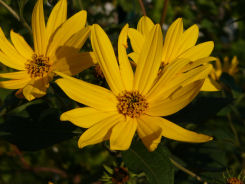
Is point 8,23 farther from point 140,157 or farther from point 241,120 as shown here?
point 241,120

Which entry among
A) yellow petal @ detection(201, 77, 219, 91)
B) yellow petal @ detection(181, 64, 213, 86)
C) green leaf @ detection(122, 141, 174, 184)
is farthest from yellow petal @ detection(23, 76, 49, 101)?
yellow petal @ detection(201, 77, 219, 91)

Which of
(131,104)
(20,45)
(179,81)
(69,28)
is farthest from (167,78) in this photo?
(20,45)

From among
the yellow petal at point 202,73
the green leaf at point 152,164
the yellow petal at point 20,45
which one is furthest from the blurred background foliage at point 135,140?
the yellow petal at point 202,73

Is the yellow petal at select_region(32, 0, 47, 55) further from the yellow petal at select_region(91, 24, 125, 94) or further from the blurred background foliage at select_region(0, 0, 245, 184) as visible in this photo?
the yellow petal at select_region(91, 24, 125, 94)

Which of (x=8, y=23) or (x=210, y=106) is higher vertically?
(x=8, y=23)

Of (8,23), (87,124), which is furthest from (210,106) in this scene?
(8,23)

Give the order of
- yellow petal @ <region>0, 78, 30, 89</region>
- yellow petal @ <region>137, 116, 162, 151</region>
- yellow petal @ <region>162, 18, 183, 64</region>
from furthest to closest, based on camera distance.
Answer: yellow petal @ <region>162, 18, 183, 64</region> < yellow petal @ <region>0, 78, 30, 89</region> < yellow petal @ <region>137, 116, 162, 151</region>

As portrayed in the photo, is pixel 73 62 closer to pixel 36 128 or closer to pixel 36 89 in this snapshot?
pixel 36 89
